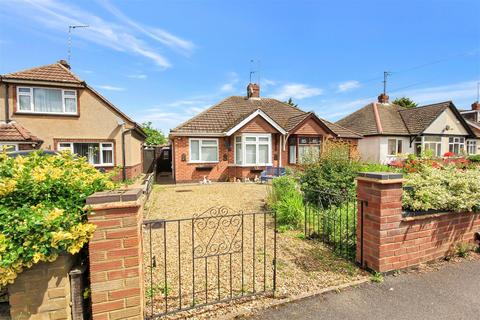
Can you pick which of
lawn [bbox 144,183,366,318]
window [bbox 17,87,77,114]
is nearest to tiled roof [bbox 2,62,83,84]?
window [bbox 17,87,77,114]

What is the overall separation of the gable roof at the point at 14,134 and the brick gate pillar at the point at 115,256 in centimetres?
1246

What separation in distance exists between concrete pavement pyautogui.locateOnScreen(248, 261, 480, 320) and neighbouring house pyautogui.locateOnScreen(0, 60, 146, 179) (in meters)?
12.6

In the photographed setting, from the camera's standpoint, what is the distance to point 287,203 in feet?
20.2

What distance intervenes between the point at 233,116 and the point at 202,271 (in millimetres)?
13424

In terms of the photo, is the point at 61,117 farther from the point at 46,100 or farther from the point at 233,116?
the point at 233,116

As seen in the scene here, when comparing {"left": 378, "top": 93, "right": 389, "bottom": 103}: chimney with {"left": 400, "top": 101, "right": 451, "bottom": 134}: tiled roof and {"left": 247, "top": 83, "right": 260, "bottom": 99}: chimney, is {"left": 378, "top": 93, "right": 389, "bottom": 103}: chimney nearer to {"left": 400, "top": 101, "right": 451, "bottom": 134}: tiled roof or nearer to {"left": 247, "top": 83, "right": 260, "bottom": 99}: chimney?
{"left": 400, "top": 101, "right": 451, "bottom": 134}: tiled roof

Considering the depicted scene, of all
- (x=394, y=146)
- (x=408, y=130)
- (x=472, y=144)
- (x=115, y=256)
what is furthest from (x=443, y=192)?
(x=472, y=144)

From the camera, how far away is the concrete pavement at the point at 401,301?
270 centimetres

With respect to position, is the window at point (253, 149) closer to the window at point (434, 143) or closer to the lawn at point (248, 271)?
the lawn at point (248, 271)

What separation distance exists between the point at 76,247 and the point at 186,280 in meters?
1.84

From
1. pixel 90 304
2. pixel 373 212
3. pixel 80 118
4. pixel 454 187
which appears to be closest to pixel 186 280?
pixel 90 304

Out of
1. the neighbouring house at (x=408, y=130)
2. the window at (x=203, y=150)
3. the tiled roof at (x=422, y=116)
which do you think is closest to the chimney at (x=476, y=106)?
the neighbouring house at (x=408, y=130)

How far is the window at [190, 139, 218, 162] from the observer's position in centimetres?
1441

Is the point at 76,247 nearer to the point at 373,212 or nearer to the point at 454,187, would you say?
the point at 373,212
